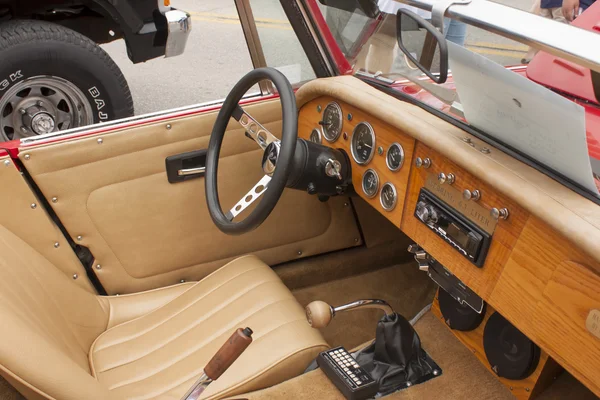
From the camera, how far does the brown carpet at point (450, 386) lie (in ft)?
4.64

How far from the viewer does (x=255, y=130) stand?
1.60 m

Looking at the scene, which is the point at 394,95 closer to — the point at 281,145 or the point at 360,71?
the point at 360,71

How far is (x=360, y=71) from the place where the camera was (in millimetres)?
1812

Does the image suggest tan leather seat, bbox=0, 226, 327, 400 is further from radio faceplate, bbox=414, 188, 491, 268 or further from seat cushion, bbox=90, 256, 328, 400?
radio faceplate, bbox=414, 188, 491, 268

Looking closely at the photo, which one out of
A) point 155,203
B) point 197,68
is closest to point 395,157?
point 155,203

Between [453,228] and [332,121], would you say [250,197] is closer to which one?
[332,121]

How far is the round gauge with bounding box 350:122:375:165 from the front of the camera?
156 cm

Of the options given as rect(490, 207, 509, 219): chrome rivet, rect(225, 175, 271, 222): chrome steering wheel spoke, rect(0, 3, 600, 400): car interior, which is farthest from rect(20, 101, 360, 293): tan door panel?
rect(490, 207, 509, 219): chrome rivet

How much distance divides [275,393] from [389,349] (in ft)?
1.13

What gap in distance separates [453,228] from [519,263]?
7.8 inches

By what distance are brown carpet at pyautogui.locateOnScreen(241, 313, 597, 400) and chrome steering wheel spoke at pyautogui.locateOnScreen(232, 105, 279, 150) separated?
26.0 inches

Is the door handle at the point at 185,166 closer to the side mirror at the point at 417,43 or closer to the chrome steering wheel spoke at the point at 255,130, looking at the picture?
the chrome steering wheel spoke at the point at 255,130

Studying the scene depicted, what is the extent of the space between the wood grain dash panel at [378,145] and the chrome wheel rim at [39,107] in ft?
5.07

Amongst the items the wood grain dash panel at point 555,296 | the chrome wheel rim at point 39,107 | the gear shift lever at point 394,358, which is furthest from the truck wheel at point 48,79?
the wood grain dash panel at point 555,296
